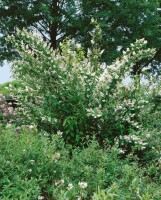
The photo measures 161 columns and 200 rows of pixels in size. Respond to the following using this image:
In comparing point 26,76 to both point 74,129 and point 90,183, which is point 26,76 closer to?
point 74,129

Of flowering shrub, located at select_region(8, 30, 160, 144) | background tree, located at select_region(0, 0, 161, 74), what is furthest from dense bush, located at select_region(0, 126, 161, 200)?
background tree, located at select_region(0, 0, 161, 74)

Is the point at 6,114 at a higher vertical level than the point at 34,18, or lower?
lower

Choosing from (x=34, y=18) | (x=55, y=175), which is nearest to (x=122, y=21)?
(x=34, y=18)

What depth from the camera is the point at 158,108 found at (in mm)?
7535

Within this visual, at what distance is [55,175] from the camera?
166 inches

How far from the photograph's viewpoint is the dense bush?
362 cm

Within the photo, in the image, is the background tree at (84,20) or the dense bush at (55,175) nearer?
the dense bush at (55,175)

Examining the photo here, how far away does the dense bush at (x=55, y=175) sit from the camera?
3.62 metres

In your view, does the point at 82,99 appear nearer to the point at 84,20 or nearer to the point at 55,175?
the point at 55,175

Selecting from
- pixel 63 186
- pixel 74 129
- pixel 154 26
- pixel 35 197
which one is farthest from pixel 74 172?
pixel 154 26

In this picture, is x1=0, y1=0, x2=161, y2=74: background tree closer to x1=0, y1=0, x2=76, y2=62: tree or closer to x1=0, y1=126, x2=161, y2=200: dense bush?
x1=0, y1=0, x2=76, y2=62: tree

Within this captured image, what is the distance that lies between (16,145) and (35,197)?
38.7 inches

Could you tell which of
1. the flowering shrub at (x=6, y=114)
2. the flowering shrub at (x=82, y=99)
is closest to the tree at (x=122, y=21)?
the flowering shrub at (x=6, y=114)

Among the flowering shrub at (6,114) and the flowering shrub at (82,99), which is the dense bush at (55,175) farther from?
the flowering shrub at (6,114)
